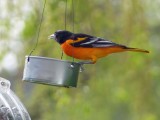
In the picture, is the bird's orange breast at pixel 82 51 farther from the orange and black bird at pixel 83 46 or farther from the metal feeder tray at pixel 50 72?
the metal feeder tray at pixel 50 72

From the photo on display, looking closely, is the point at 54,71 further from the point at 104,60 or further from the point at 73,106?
the point at 104,60

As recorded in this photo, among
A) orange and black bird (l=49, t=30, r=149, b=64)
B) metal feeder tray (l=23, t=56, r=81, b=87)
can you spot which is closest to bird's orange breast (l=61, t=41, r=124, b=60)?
orange and black bird (l=49, t=30, r=149, b=64)

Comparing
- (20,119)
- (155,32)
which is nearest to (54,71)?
(20,119)

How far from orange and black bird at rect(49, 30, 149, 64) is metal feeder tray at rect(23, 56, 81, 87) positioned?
35cm

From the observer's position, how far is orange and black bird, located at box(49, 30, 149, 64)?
6.07 m

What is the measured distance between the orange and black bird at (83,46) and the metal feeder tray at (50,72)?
353mm

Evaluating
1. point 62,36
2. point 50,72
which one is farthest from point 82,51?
point 50,72

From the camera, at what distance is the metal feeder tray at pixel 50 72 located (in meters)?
5.63

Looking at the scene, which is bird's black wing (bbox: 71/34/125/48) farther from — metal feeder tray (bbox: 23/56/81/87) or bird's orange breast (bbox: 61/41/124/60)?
metal feeder tray (bbox: 23/56/81/87)

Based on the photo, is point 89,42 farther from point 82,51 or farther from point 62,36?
point 62,36

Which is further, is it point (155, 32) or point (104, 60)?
point (155, 32)

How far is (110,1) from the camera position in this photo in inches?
311

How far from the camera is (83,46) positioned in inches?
239

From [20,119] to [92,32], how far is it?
2.72 meters
